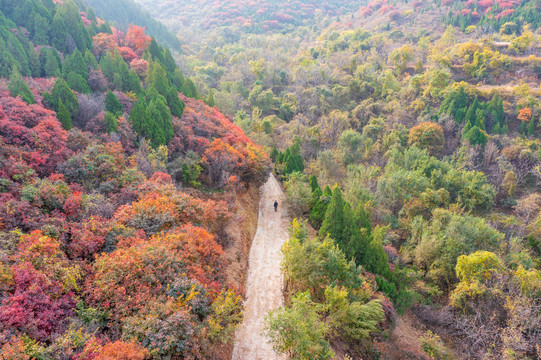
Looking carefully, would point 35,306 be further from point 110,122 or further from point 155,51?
point 155,51

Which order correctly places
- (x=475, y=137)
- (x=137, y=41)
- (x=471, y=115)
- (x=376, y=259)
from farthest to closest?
(x=471, y=115)
(x=137, y=41)
(x=475, y=137)
(x=376, y=259)

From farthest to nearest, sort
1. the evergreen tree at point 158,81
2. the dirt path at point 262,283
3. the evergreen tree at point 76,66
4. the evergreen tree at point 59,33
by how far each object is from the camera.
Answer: the evergreen tree at point 59,33, the evergreen tree at point 158,81, the evergreen tree at point 76,66, the dirt path at point 262,283

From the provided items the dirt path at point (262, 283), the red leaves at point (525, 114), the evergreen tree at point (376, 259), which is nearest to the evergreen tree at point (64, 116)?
the dirt path at point (262, 283)

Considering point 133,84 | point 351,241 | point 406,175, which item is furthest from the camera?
point 133,84

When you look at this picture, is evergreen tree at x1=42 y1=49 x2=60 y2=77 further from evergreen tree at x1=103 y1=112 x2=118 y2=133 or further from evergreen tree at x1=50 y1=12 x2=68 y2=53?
evergreen tree at x1=103 y1=112 x2=118 y2=133

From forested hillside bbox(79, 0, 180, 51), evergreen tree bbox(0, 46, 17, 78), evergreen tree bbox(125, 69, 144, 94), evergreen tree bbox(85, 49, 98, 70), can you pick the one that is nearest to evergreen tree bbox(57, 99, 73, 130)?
evergreen tree bbox(0, 46, 17, 78)

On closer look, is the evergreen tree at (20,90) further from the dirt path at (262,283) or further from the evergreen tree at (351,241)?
the evergreen tree at (351,241)

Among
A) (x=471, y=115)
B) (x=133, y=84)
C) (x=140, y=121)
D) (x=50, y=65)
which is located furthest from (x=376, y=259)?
Answer: (x=50, y=65)
